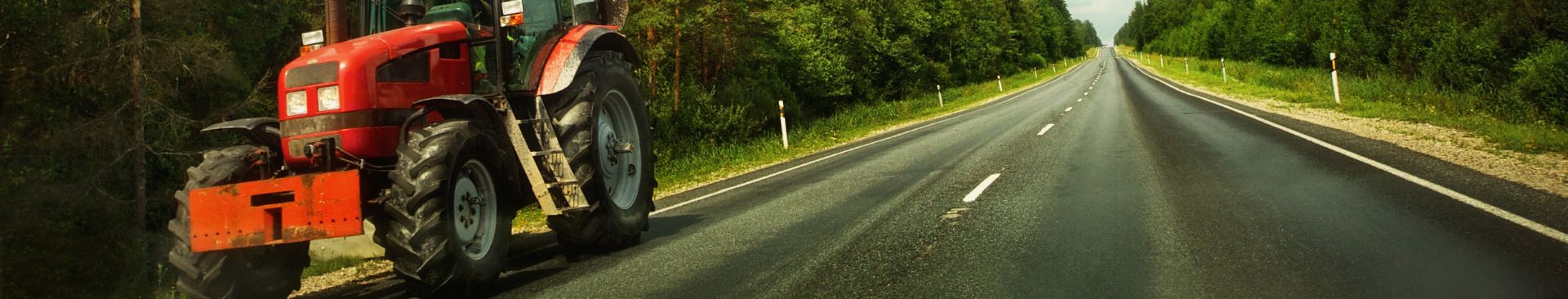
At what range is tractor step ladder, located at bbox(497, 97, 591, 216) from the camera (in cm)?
607

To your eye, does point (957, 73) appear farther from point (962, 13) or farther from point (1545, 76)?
point (1545, 76)

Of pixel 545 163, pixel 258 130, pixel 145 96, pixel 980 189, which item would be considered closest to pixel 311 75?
pixel 258 130

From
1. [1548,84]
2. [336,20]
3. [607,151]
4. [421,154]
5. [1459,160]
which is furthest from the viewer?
[1548,84]

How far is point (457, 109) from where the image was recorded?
602cm

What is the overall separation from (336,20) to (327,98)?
1.00m

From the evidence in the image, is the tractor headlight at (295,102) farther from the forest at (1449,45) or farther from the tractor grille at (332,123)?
the forest at (1449,45)

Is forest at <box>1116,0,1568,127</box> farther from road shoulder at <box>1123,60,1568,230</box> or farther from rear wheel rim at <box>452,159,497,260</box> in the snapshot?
rear wheel rim at <box>452,159,497,260</box>

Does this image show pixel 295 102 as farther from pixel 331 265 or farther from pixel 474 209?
pixel 331 265

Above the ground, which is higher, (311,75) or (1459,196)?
(311,75)

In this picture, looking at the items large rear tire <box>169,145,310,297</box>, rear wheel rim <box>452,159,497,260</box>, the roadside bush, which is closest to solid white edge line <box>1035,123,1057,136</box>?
the roadside bush

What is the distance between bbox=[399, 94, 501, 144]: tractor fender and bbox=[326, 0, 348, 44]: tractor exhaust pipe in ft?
2.59

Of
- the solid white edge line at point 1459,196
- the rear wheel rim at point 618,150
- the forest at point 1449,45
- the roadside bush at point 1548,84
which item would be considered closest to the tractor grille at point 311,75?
the rear wheel rim at point 618,150

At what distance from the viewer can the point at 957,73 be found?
2270 inches

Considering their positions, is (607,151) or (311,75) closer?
(311,75)
